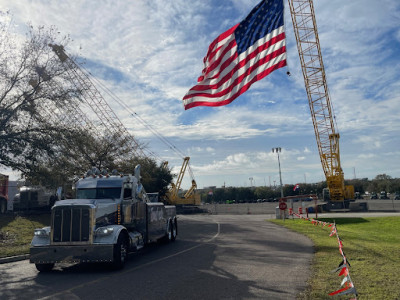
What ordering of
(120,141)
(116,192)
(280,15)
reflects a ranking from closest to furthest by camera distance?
1. (280,15)
2. (116,192)
3. (120,141)

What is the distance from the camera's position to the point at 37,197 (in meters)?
34.5

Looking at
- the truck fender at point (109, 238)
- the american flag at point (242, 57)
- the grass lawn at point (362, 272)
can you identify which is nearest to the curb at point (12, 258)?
the truck fender at point (109, 238)

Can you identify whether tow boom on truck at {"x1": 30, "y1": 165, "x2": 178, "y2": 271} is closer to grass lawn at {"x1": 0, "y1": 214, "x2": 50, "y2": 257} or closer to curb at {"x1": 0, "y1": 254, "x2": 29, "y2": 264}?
curb at {"x1": 0, "y1": 254, "x2": 29, "y2": 264}

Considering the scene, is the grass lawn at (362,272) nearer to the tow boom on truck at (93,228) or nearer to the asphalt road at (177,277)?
the asphalt road at (177,277)

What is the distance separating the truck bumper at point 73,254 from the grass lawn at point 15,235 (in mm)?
4075

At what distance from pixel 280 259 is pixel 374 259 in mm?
2704

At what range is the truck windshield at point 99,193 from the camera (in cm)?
1184

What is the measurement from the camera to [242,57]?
11.3 meters

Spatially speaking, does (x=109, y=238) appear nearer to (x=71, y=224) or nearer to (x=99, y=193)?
(x=71, y=224)

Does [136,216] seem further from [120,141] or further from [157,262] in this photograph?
[120,141]

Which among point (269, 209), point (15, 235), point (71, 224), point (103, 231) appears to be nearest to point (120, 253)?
point (103, 231)

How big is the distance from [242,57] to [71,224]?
7444 millimetres

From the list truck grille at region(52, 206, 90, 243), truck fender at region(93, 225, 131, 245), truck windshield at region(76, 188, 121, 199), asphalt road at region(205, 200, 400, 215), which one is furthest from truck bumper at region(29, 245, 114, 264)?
asphalt road at region(205, 200, 400, 215)

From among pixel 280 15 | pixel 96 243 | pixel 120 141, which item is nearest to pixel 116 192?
pixel 96 243
